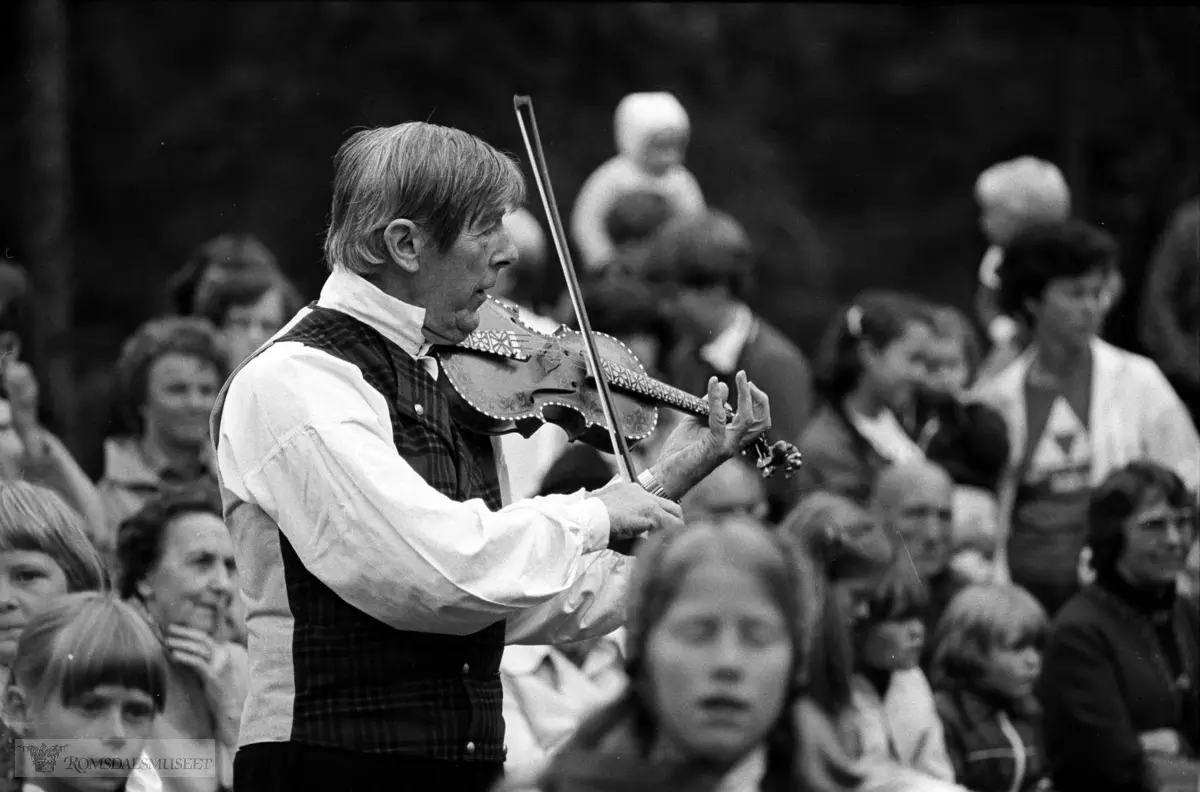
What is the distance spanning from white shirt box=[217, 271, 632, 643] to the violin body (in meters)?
0.34

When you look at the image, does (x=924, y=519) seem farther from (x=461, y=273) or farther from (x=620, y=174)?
(x=461, y=273)

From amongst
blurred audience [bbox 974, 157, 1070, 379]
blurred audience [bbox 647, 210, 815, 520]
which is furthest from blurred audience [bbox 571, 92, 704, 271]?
blurred audience [bbox 647, 210, 815, 520]

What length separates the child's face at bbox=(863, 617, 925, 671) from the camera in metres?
5.94

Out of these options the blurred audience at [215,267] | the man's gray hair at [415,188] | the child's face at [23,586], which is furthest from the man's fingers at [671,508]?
the blurred audience at [215,267]

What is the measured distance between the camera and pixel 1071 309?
309 inches

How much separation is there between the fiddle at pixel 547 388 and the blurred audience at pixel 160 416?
260 centimetres

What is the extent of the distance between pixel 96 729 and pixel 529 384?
126 centimetres

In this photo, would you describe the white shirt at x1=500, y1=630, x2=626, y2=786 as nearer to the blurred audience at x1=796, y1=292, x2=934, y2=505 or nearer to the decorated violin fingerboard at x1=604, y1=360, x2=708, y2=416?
the decorated violin fingerboard at x1=604, y1=360, x2=708, y2=416

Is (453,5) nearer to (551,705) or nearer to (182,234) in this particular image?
(182,234)

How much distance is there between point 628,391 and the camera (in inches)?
170

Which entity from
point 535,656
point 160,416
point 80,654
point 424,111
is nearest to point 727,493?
point 535,656

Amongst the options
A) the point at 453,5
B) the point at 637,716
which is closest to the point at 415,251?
the point at 637,716

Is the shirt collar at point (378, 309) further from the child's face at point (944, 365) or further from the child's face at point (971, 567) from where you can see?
the child's face at point (944, 365)

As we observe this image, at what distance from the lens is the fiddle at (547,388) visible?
13.4 ft
